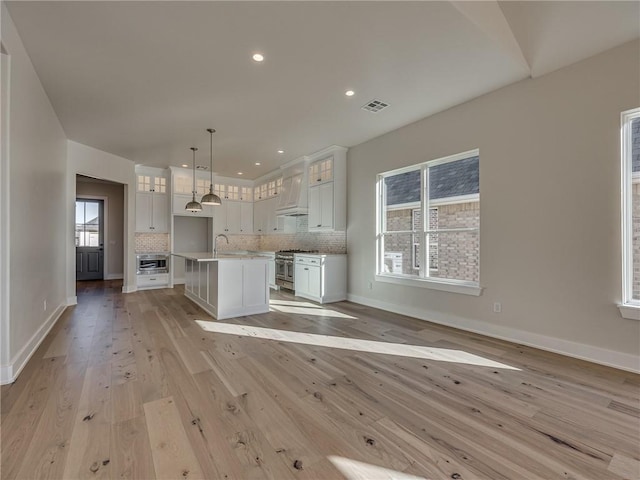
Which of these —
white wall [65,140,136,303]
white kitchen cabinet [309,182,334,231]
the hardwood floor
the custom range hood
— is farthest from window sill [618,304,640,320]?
white wall [65,140,136,303]

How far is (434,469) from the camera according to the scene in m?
1.52

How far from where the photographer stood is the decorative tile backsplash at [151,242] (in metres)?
7.32

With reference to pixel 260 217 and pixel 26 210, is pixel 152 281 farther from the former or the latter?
pixel 26 210

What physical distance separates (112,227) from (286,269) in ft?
18.1

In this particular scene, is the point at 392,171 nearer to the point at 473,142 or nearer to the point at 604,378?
the point at 473,142

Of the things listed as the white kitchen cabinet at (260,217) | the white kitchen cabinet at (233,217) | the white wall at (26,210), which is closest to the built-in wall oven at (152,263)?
the white kitchen cabinet at (233,217)

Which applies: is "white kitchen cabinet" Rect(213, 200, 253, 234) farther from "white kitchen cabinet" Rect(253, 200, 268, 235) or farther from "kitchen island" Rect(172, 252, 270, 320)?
"kitchen island" Rect(172, 252, 270, 320)

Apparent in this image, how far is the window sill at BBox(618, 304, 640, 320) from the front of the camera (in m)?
2.62

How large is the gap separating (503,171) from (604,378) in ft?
7.39

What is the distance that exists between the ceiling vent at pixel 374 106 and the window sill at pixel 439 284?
251 cm

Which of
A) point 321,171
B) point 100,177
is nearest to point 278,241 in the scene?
point 321,171

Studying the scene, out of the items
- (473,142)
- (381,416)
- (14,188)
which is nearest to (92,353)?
(14,188)

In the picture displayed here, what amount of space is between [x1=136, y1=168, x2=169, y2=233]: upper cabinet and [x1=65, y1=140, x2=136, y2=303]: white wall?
32cm

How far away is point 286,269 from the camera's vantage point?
6691mm
